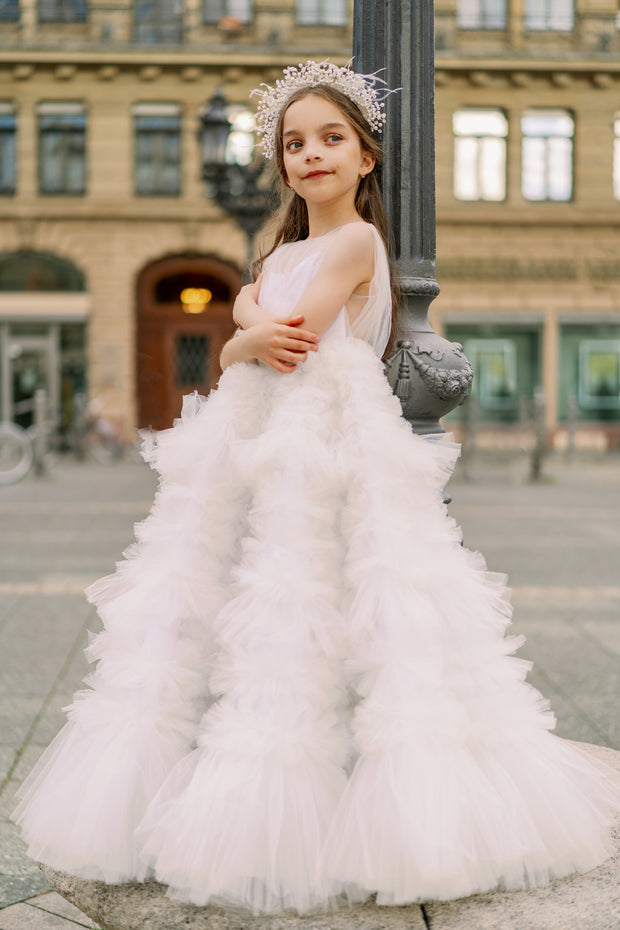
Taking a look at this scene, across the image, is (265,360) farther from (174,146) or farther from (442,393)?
(174,146)

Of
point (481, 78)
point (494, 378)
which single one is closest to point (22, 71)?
point (481, 78)

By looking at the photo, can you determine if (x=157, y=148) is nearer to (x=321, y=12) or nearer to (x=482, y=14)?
(x=321, y=12)

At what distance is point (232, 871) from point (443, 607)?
69 cm

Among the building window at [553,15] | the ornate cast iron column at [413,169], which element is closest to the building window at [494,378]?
the building window at [553,15]

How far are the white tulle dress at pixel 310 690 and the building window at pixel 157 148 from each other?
67.9 feet

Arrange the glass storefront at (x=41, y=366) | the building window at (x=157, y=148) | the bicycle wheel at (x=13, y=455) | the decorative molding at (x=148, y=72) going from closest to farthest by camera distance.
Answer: the bicycle wheel at (x=13, y=455) < the glass storefront at (x=41, y=366) < the decorative molding at (x=148, y=72) < the building window at (x=157, y=148)

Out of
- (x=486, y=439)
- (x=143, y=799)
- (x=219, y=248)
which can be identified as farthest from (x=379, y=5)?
(x=219, y=248)

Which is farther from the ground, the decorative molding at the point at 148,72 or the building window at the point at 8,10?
A: the building window at the point at 8,10

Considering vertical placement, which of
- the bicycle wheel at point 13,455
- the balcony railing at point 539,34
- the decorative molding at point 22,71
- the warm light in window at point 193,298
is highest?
the balcony railing at point 539,34

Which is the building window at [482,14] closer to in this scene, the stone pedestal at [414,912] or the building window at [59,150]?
the building window at [59,150]

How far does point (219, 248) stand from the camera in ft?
72.9

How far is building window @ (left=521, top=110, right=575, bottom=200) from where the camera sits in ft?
74.5

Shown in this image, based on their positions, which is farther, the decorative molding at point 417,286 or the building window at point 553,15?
the building window at point 553,15

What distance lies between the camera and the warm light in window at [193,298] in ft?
74.7
